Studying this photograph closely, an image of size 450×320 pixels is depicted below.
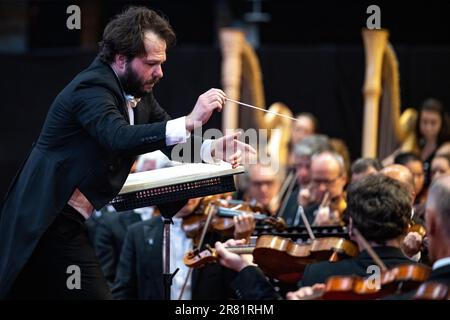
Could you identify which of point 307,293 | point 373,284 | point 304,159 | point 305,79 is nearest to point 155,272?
point 304,159

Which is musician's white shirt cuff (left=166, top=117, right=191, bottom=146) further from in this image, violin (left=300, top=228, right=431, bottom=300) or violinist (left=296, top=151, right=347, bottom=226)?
violinist (left=296, top=151, right=347, bottom=226)

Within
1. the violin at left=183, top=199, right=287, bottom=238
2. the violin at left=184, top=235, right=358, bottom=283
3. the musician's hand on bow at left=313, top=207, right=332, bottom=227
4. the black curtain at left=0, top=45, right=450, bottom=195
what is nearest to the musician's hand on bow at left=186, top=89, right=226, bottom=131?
the violin at left=184, top=235, right=358, bottom=283

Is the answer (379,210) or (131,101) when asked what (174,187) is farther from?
(379,210)

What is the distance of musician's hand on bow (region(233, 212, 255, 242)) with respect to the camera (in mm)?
4324

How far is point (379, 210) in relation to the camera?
3354 millimetres

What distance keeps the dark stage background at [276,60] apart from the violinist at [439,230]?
217 inches

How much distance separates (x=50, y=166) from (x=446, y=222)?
163cm

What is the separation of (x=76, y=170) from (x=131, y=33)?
1.96 feet

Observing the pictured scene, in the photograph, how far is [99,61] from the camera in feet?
12.7

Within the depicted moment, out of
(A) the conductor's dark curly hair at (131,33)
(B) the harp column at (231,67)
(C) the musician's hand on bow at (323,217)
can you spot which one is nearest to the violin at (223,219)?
(C) the musician's hand on bow at (323,217)

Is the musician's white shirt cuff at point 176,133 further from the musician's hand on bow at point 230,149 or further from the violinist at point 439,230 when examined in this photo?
the violinist at point 439,230

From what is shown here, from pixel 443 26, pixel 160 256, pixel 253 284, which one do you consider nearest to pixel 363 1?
pixel 443 26
